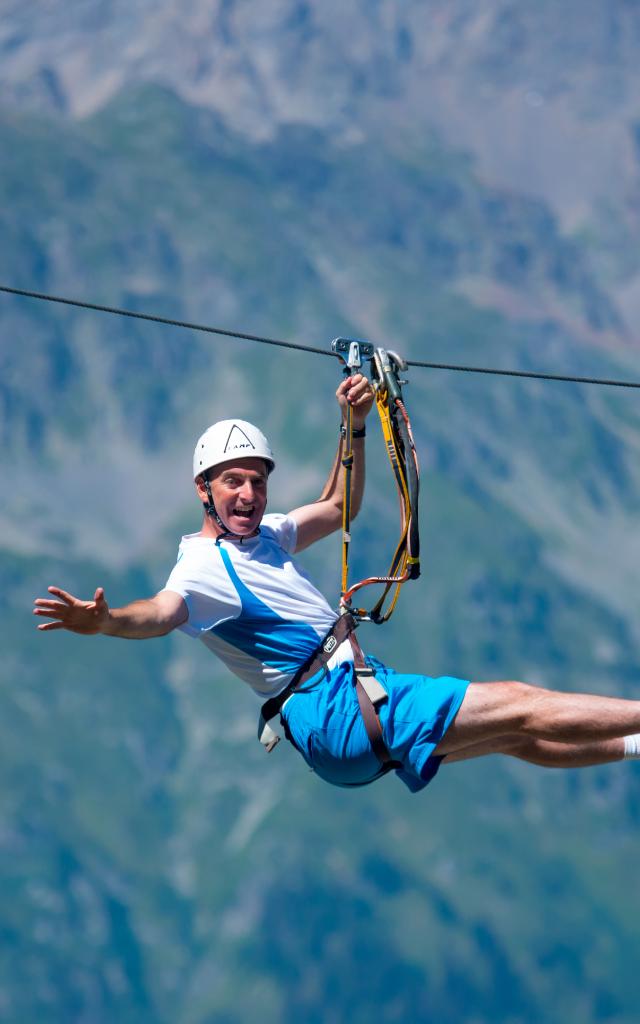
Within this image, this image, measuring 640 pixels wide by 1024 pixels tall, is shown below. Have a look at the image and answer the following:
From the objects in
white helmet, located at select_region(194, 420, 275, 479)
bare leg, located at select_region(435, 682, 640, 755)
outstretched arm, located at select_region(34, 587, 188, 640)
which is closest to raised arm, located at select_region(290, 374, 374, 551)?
white helmet, located at select_region(194, 420, 275, 479)

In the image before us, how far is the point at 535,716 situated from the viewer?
13.2 metres

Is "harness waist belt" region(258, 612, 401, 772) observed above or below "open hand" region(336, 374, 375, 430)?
below

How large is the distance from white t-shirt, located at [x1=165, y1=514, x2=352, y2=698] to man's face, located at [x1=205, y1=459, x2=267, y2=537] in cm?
20

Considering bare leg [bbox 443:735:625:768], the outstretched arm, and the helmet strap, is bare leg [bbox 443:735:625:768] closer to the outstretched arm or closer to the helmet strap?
the helmet strap

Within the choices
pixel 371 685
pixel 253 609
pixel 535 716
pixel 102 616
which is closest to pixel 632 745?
pixel 535 716

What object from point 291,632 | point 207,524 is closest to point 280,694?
point 291,632

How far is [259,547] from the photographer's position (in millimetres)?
14562

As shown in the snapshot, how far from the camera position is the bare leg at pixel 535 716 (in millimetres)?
12953

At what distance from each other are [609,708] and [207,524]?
3.80m

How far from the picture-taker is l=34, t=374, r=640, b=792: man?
1348 centimetres

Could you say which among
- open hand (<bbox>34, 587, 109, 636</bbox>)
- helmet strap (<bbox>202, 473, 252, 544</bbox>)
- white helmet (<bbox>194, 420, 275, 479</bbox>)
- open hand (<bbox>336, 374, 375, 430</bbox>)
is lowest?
open hand (<bbox>34, 587, 109, 636</bbox>)

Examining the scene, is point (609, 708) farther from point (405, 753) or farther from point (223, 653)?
point (223, 653)

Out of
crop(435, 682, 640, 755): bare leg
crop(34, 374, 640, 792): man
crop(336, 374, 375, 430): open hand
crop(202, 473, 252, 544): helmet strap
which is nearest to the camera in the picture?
crop(435, 682, 640, 755): bare leg

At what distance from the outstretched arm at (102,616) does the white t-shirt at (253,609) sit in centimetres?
60
